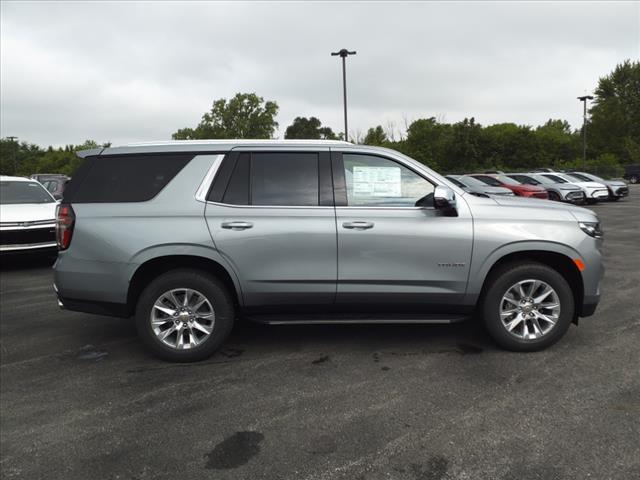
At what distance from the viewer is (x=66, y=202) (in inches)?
165

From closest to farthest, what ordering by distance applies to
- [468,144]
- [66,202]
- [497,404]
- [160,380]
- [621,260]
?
[497,404] < [160,380] < [66,202] < [621,260] < [468,144]

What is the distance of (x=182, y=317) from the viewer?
4.20 meters

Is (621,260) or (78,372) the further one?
(621,260)

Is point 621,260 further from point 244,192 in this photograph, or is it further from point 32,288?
point 32,288

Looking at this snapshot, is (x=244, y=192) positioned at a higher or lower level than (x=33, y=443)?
higher

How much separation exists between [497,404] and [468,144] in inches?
2130

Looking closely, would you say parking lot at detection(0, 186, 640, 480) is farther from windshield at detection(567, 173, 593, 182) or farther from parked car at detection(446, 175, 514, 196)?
windshield at detection(567, 173, 593, 182)

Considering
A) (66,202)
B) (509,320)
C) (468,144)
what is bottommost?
(509,320)

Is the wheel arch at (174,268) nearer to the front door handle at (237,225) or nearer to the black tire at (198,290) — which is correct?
the black tire at (198,290)

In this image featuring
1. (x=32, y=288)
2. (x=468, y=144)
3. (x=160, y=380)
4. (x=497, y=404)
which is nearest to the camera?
(x=497, y=404)

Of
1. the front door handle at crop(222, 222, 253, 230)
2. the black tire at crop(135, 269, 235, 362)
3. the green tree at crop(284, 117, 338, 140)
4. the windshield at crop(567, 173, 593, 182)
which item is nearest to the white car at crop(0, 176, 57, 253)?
the black tire at crop(135, 269, 235, 362)

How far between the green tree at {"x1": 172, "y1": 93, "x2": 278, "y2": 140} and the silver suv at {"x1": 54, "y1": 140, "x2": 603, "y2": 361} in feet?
215

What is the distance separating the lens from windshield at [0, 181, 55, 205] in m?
9.52

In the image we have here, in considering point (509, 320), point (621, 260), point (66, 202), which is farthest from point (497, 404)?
point (621, 260)
